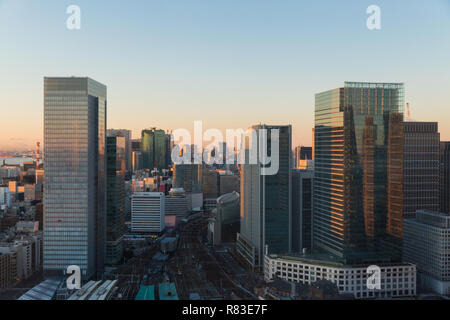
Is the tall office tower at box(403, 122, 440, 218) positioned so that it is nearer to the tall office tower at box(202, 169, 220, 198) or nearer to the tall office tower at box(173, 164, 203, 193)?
the tall office tower at box(173, 164, 203, 193)

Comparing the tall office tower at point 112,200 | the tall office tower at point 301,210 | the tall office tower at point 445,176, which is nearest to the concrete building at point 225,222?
the tall office tower at point 301,210

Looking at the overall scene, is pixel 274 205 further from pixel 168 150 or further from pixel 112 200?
pixel 168 150

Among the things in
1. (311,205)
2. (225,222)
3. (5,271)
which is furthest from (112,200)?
(311,205)

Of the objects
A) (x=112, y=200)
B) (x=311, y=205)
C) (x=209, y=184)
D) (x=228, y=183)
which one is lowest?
(x=209, y=184)

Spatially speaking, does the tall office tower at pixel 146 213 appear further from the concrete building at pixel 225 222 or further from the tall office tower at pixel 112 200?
the tall office tower at pixel 112 200

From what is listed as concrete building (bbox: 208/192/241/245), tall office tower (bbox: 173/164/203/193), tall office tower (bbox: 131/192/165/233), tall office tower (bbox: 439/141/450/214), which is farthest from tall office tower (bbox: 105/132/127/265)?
tall office tower (bbox: 173/164/203/193)
